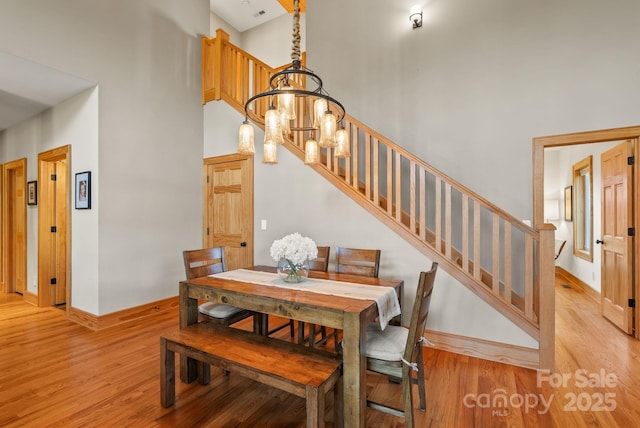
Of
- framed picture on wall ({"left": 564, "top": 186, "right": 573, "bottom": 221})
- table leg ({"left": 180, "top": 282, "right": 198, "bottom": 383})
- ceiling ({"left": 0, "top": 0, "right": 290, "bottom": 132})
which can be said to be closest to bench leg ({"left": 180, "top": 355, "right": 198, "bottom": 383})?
table leg ({"left": 180, "top": 282, "right": 198, "bottom": 383})

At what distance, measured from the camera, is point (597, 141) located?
10.2 ft

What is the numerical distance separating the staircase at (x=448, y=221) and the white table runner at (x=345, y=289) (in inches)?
39.2

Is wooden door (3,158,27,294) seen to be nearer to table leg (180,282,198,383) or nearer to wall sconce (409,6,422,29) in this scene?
table leg (180,282,198,383)

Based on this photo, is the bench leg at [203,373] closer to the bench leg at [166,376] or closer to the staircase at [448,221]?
the bench leg at [166,376]

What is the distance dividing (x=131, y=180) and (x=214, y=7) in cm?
430

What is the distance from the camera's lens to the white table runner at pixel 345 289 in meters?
1.96

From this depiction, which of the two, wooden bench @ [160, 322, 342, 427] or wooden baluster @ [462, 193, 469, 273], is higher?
wooden baluster @ [462, 193, 469, 273]

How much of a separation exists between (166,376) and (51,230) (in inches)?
143

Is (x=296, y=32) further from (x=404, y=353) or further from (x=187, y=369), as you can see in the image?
(x=187, y=369)

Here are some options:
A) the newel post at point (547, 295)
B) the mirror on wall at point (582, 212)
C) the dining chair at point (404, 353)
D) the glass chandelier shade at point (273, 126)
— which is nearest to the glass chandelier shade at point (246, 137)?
the glass chandelier shade at point (273, 126)

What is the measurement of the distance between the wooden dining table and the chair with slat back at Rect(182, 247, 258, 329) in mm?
215

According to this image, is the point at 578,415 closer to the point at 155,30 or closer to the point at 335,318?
the point at 335,318

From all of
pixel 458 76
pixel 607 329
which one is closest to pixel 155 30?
pixel 458 76

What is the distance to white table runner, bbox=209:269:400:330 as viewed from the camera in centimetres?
196
